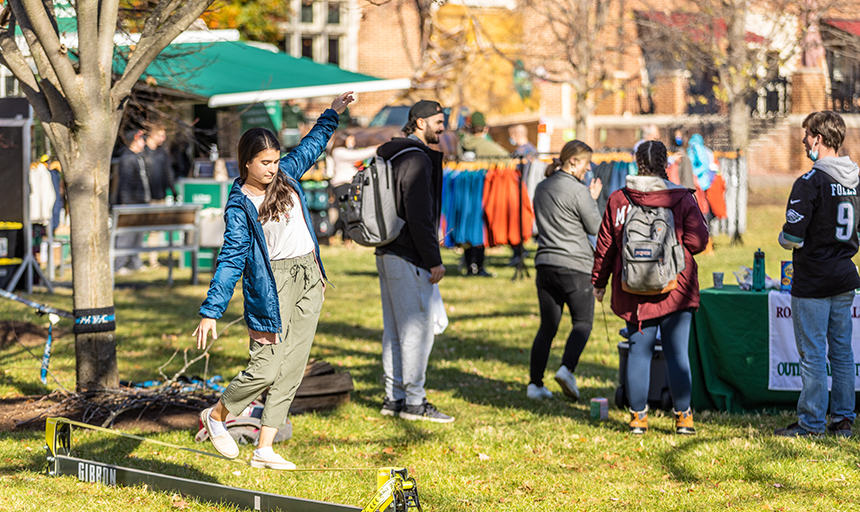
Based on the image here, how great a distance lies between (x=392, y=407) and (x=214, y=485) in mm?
2098

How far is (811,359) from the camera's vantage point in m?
5.42

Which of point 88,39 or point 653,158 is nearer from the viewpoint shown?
point 653,158

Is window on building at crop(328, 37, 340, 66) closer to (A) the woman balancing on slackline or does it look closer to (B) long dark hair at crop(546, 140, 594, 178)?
(B) long dark hair at crop(546, 140, 594, 178)

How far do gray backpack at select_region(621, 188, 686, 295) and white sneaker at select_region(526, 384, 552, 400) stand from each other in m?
1.64

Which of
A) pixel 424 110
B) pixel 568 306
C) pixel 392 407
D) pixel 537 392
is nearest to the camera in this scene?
pixel 424 110

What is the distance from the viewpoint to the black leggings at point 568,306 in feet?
21.6

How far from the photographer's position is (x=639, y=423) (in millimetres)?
5789

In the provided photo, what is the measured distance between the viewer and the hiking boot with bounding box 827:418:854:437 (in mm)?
5559

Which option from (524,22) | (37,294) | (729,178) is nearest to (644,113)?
(524,22)

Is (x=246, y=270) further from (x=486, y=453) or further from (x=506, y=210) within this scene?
(x=506, y=210)

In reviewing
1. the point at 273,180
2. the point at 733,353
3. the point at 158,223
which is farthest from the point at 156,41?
the point at 158,223

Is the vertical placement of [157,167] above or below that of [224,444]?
above

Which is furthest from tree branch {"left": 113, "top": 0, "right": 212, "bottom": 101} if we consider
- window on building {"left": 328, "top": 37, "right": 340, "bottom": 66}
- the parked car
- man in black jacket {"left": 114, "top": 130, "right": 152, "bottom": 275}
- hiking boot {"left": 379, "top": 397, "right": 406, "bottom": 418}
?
window on building {"left": 328, "top": 37, "right": 340, "bottom": 66}

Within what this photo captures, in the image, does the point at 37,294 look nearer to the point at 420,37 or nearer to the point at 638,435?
the point at 638,435
